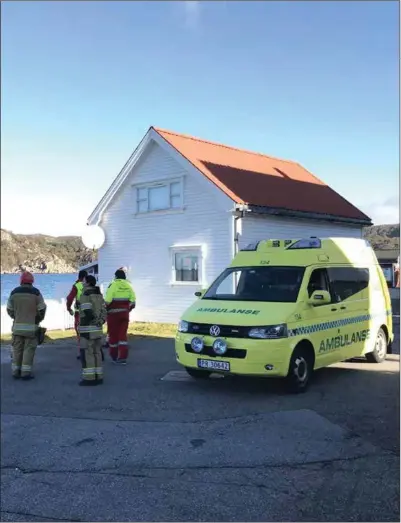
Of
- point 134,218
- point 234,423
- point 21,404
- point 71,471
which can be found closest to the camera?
point 71,471

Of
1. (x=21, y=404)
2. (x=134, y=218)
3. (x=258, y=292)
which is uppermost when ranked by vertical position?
(x=134, y=218)

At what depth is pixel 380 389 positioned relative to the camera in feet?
25.3

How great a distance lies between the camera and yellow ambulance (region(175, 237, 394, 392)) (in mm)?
7273

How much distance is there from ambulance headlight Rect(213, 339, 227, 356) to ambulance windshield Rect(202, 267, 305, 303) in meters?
0.74

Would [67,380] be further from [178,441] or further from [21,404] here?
[178,441]

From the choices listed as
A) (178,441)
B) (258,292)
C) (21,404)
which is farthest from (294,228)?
(21,404)

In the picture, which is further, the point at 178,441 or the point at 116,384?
the point at 116,384

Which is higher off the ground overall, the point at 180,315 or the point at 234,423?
the point at 180,315

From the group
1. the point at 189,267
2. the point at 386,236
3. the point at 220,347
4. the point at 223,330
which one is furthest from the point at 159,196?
the point at 189,267

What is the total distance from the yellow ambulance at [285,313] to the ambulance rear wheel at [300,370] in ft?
0.05

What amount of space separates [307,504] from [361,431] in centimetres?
201

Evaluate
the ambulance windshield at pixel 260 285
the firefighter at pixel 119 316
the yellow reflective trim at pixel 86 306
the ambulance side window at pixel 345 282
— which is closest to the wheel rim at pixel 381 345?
the ambulance side window at pixel 345 282

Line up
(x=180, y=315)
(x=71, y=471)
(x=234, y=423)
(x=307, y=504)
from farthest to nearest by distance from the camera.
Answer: (x=180, y=315) < (x=234, y=423) < (x=71, y=471) < (x=307, y=504)

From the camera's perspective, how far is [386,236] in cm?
275
